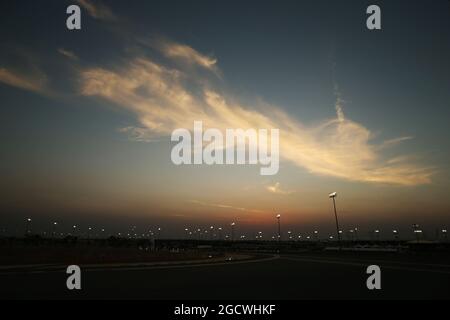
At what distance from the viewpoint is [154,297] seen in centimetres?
1444

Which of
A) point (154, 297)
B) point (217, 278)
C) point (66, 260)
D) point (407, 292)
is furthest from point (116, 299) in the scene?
point (66, 260)
